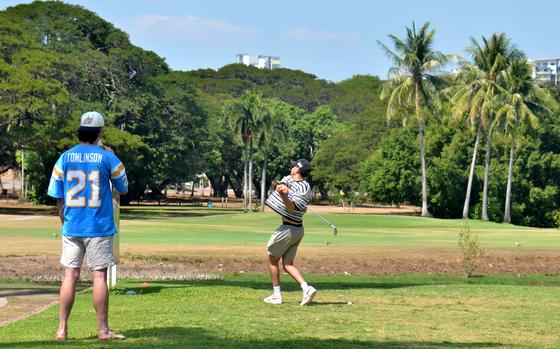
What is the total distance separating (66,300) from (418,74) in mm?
67574

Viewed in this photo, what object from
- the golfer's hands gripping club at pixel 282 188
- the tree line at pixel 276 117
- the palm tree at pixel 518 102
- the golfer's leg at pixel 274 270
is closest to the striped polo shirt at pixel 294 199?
the golfer's hands gripping club at pixel 282 188

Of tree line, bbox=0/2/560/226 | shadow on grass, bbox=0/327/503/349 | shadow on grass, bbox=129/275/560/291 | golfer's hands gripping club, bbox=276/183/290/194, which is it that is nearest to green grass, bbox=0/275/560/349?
shadow on grass, bbox=0/327/503/349

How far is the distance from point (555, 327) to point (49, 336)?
573 centimetres

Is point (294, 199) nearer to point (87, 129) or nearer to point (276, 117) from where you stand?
point (87, 129)

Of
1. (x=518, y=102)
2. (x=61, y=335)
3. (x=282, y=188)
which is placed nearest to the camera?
(x=61, y=335)

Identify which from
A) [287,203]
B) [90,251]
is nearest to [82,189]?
[90,251]

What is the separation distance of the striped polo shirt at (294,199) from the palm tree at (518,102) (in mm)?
58505

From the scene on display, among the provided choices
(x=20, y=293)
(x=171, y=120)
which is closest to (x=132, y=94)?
(x=171, y=120)

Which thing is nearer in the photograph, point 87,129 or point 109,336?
point 109,336

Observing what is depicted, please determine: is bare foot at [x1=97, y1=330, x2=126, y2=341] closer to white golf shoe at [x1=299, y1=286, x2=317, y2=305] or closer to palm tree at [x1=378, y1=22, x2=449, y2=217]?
white golf shoe at [x1=299, y1=286, x2=317, y2=305]

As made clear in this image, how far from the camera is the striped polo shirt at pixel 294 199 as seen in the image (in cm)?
1356

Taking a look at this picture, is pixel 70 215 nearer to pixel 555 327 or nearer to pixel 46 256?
pixel 555 327

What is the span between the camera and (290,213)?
13719 millimetres

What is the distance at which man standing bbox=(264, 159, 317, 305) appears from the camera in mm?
13555
